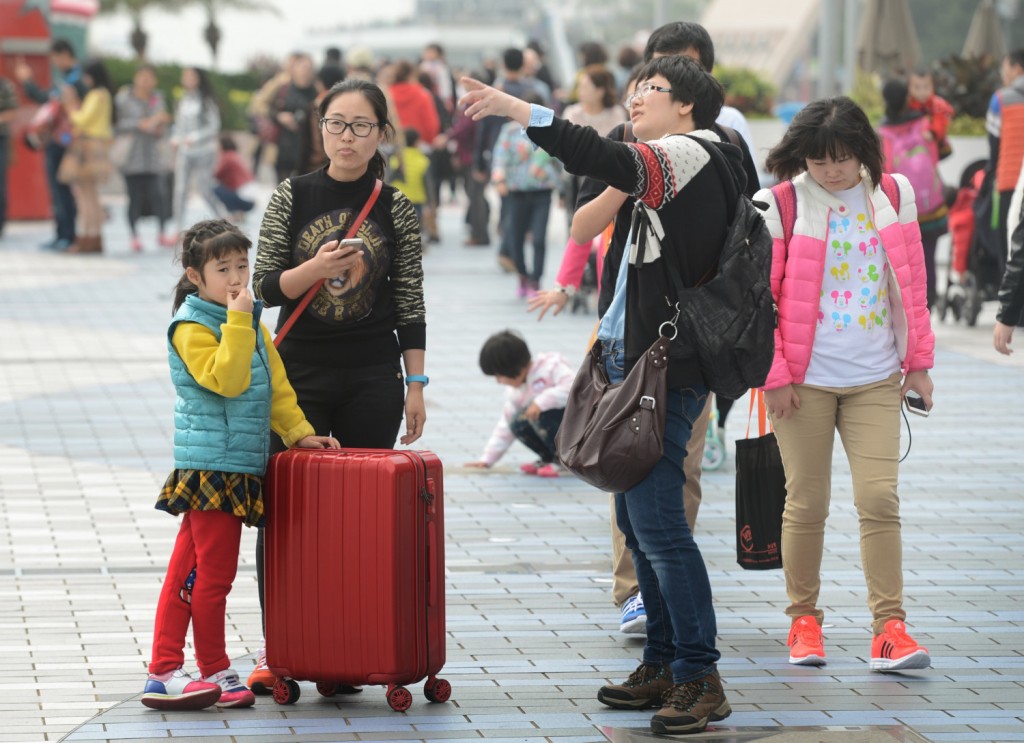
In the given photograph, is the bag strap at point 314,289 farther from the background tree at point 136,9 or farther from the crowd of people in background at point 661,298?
the background tree at point 136,9

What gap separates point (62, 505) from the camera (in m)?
7.93

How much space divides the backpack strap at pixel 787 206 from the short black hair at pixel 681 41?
32.0 inches

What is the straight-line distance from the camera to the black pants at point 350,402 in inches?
208

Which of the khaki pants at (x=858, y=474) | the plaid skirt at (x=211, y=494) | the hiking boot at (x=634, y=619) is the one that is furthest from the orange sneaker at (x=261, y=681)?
the khaki pants at (x=858, y=474)

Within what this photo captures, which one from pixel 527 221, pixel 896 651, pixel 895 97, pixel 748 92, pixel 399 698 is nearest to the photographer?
pixel 399 698

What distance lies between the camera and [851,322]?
550cm

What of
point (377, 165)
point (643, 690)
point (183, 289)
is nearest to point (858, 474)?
point (643, 690)

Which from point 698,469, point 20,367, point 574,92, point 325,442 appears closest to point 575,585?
point 698,469

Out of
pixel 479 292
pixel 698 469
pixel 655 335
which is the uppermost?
pixel 655 335

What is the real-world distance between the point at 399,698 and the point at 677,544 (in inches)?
36.0

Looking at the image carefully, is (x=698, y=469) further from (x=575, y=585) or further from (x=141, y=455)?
(x=141, y=455)

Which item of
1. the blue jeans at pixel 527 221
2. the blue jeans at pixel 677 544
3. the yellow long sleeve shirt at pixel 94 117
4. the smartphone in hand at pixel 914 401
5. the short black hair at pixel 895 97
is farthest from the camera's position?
the yellow long sleeve shirt at pixel 94 117

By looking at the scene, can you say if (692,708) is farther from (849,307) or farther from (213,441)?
(213,441)

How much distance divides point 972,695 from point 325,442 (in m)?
2.04
